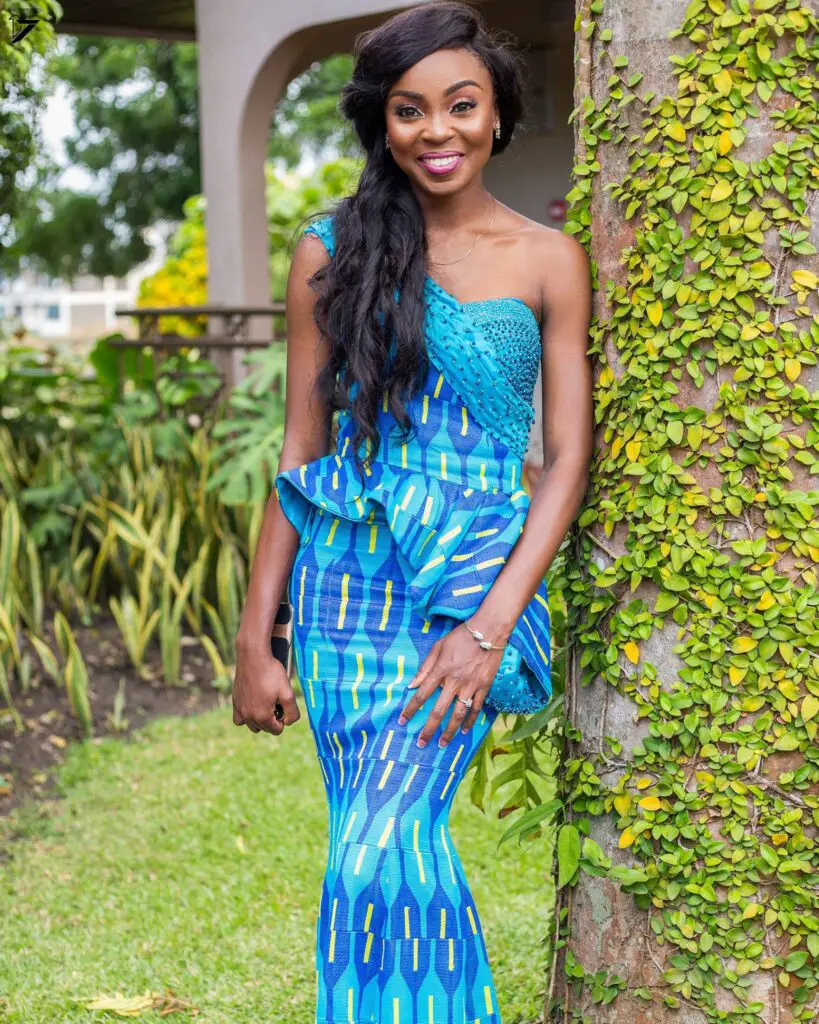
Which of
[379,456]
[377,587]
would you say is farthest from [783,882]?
[379,456]

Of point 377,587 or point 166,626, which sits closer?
point 377,587

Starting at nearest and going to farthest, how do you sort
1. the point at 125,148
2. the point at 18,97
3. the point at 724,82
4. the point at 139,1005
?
the point at 724,82 → the point at 139,1005 → the point at 18,97 → the point at 125,148

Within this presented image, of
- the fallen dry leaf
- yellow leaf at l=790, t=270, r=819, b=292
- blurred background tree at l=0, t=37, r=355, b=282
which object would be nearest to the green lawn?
the fallen dry leaf

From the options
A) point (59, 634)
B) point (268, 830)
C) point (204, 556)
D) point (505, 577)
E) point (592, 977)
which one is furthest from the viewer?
point (204, 556)

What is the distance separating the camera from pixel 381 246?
8.04 feet

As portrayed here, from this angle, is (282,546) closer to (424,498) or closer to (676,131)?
(424,498)

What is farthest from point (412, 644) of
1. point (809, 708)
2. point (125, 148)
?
point (125, 148)

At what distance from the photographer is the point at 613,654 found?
2475 mm

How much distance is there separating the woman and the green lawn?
1.05 metres

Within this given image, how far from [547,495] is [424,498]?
0.22 meters

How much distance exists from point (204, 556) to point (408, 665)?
433cm

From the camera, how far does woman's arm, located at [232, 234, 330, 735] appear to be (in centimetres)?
257

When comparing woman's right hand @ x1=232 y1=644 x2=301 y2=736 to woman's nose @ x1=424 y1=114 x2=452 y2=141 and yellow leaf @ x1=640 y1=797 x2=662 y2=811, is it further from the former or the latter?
woman's nose @ x1=424 y1=114 x2=452 y2=141

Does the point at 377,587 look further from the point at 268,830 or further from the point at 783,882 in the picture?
the point at 268,830
